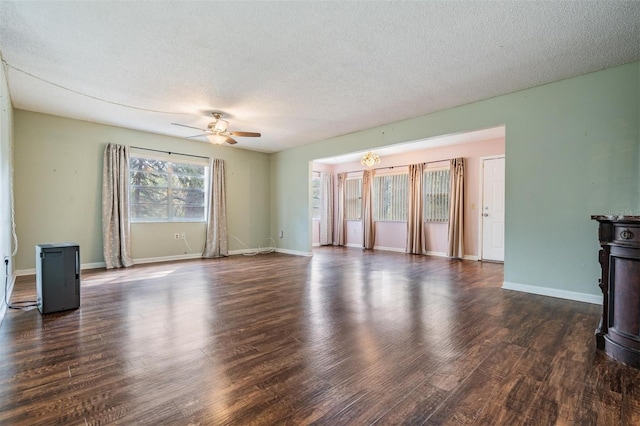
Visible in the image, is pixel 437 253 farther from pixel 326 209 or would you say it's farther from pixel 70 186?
pixel 70 186

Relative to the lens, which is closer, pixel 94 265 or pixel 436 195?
pixel 94 265

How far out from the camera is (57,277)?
3041mm

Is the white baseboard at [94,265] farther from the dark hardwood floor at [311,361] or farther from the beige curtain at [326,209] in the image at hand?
the beige curtain at [326,209]

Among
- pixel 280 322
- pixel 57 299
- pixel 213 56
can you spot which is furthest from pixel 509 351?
pixel 57 299

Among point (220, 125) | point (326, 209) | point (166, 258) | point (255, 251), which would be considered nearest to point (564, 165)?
point (220, 125)

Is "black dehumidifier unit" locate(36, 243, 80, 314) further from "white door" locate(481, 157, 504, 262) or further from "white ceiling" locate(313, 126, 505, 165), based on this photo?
"white door" locate(481, 157, 504, 262)

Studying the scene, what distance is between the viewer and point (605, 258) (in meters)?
2.28

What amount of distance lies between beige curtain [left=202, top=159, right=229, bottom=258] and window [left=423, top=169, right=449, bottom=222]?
4.96 meters

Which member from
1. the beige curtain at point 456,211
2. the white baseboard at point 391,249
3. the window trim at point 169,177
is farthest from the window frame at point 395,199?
the window trim at point 169,177

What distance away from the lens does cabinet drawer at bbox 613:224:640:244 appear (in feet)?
6.65

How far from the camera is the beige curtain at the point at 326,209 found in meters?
9.54

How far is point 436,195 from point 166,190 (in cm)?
622

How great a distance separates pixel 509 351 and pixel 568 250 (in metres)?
2.13

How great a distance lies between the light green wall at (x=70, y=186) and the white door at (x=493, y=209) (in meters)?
6.30
